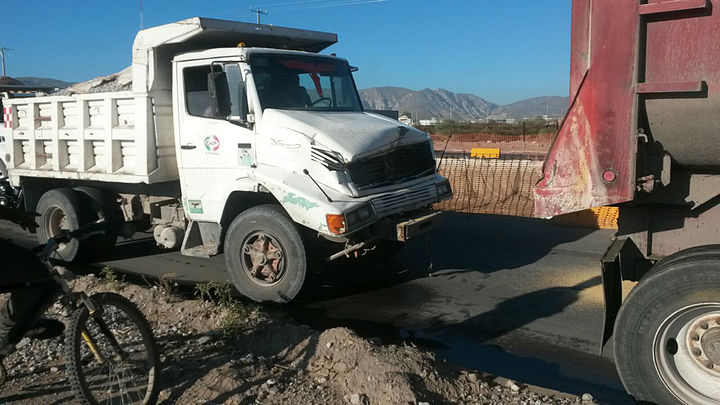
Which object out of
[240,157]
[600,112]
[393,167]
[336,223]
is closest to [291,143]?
[240,157]

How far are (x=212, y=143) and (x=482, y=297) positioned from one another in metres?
3.68

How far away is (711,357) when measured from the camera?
3.51m

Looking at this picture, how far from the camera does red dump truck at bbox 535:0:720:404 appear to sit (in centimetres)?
339

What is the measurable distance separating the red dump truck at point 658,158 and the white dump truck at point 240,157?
260 centimetres

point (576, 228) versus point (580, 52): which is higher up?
point (580, 52)

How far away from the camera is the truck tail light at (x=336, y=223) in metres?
5.63

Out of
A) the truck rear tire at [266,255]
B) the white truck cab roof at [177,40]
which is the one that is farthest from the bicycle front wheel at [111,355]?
the white truck cab roof at [177,40]

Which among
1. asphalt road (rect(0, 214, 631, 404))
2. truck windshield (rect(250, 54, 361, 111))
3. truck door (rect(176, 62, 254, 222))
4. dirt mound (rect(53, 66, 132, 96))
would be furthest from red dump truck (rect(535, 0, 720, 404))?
dirt mound (rect(53, 66, 132, 96))

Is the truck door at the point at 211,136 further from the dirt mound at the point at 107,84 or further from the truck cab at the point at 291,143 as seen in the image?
the dirt mound at the point at 107,84

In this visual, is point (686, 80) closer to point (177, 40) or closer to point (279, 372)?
point (279, 372)

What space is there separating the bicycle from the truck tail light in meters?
2.20

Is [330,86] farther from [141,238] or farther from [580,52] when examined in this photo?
[141,238]

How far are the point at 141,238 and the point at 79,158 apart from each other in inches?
96.8

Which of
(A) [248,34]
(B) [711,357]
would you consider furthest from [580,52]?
(A) [248,34]
